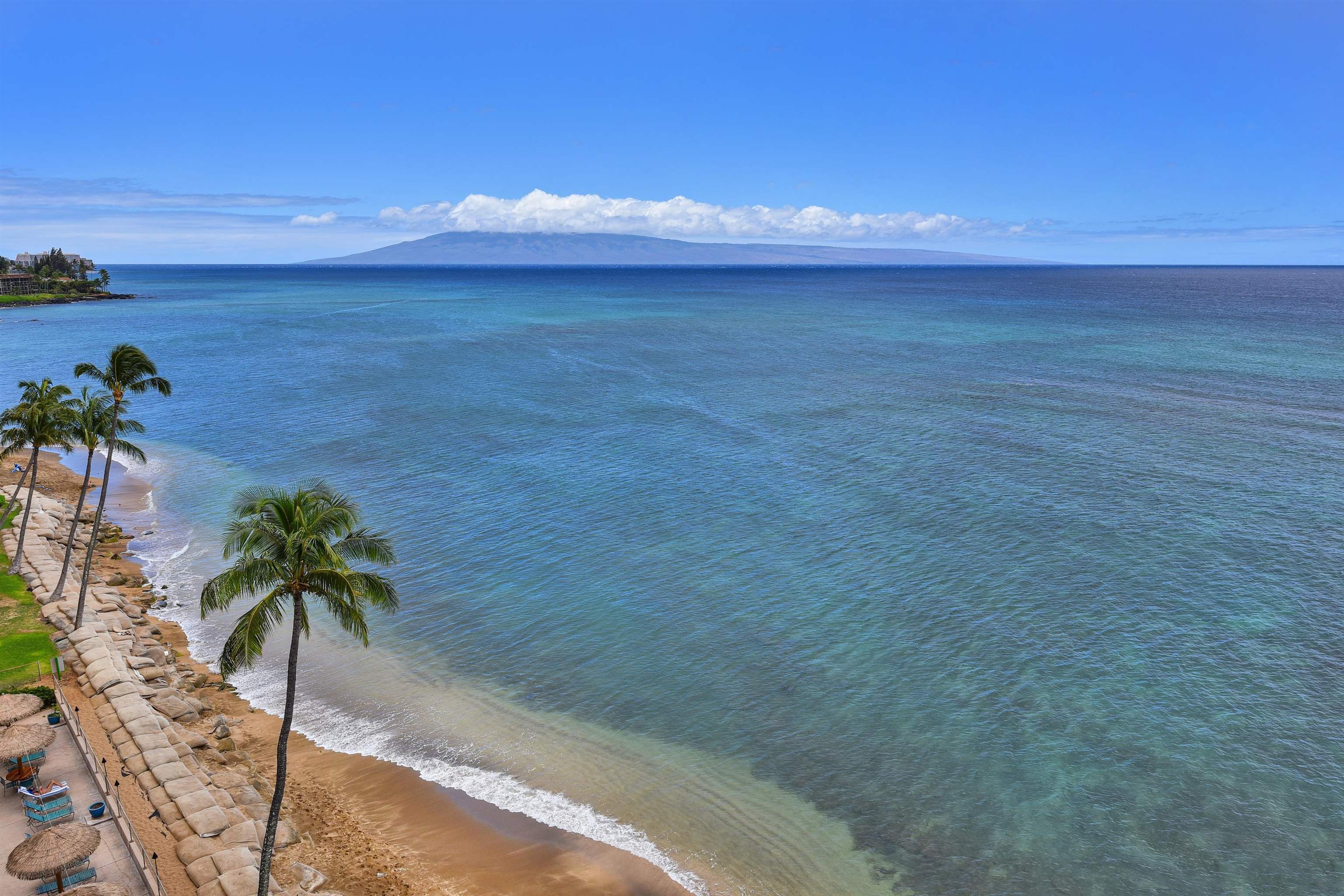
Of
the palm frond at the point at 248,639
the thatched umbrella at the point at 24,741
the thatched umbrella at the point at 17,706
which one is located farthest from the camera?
the thatched umbrella at the point at 17,706

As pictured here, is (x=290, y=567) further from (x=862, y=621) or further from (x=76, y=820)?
(x=862, y=621)

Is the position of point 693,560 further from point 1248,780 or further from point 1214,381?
point 1214,381

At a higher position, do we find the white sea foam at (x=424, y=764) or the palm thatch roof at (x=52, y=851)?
the palm thatch roof at (x=52, y=851)

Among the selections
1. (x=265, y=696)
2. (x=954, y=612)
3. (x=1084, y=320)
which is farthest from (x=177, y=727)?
(x=1084, y=320)

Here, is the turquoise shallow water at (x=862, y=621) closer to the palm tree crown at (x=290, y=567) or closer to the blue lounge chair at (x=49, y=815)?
the blue lounge chair at (x=49, y=815)

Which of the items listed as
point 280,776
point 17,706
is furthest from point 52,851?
point 17,706

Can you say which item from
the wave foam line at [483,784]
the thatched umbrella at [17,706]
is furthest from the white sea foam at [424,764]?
the thatched umbrella at [17,706]

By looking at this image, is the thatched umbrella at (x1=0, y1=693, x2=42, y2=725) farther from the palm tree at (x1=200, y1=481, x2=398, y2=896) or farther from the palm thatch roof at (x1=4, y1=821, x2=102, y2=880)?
the palm tree at (x1=200, y1=481, x2=398, y2=896)
